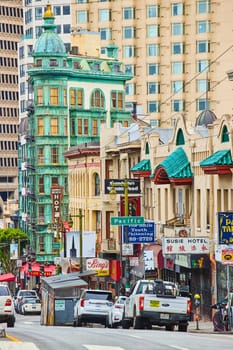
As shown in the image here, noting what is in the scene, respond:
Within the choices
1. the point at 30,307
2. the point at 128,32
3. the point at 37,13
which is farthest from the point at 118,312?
the point at 37,13

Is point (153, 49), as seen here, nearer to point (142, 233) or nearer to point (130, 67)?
point (130, 67)

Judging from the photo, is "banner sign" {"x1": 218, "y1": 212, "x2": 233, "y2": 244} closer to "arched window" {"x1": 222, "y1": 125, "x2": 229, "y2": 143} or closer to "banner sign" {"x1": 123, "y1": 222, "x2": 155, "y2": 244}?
"arched window" {"x1": 222, "y1": 125, "x2": 229, "y2": 143}

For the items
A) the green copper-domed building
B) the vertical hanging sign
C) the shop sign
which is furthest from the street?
the green copper-domed building

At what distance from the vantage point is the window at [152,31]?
16188 centimetres

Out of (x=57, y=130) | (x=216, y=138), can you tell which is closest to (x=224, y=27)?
(x=216, y=138)

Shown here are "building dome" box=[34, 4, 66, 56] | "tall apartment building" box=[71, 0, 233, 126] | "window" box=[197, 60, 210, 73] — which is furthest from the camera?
"window" box=[197, 60, 210, 73]

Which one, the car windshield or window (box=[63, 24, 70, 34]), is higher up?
window (box=[63, 24, 70, 34])

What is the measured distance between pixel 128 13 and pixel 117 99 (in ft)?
151

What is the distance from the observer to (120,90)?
119 m

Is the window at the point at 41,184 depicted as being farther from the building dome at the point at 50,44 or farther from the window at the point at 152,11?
the window at the point at 152,11

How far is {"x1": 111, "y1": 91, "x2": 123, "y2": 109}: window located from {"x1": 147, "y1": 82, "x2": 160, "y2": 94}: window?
44.4 m

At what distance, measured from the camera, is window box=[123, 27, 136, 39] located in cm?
16275

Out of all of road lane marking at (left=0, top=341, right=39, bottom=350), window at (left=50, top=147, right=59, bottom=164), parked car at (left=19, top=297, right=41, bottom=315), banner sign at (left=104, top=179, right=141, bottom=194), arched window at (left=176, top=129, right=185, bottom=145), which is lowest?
parked car at (left=19, top=297, right=41, bottom=315)

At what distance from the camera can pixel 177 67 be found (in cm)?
16300
